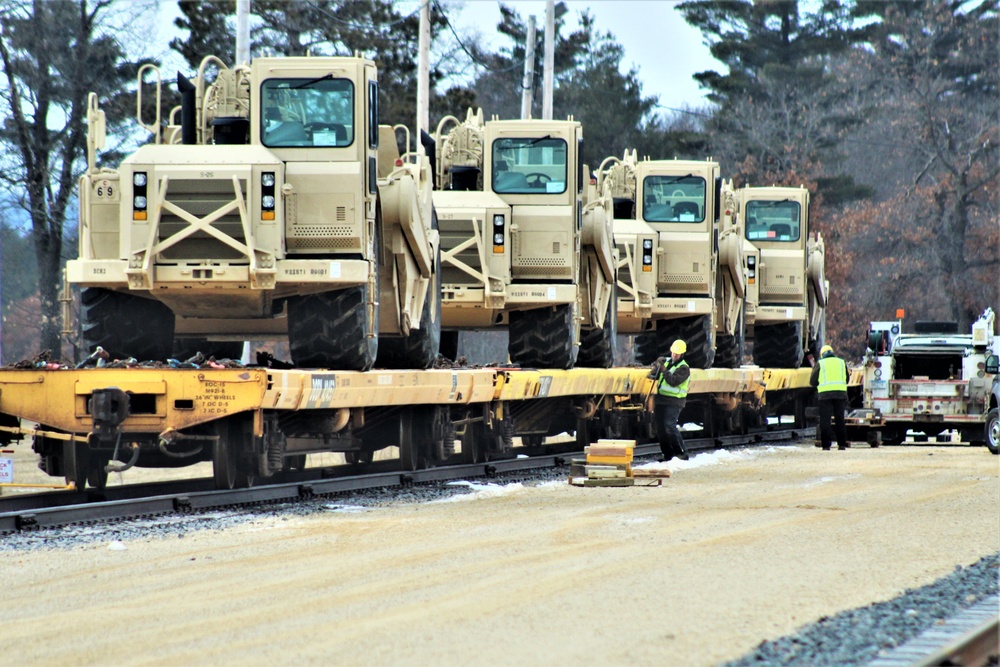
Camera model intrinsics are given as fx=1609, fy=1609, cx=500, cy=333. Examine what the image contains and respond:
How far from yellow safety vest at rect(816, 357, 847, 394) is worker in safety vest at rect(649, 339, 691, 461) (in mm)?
5383

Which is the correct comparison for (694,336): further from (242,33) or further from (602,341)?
(242,33)

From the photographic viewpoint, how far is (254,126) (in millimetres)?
14562

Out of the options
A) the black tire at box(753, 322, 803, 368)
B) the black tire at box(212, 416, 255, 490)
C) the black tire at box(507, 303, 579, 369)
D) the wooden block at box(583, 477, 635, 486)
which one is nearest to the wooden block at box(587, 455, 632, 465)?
the wooden block at box(583, 477, 635, 486)

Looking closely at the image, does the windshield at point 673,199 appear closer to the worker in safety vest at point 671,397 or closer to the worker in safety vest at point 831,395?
the worker in safety vest at point 831,395

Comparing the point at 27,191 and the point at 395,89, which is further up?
the point at 395,89

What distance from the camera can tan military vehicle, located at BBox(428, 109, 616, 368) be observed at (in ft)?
63.3

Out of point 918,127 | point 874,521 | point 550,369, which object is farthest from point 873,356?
point 918,127

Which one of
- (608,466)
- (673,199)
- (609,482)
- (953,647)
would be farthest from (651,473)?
(953,647)

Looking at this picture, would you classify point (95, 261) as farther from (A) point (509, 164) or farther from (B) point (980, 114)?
(B) point (980, 114)

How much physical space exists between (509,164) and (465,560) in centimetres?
1063

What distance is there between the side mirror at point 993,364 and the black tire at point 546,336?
7892 millimetres

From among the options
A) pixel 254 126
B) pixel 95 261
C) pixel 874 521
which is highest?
pixel 254 126

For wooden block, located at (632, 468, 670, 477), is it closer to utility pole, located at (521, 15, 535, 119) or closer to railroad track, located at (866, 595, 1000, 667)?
railroad track, located at (866, 595, 1000, 667)

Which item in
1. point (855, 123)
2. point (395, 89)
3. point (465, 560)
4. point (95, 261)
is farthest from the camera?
point (855, 123)
